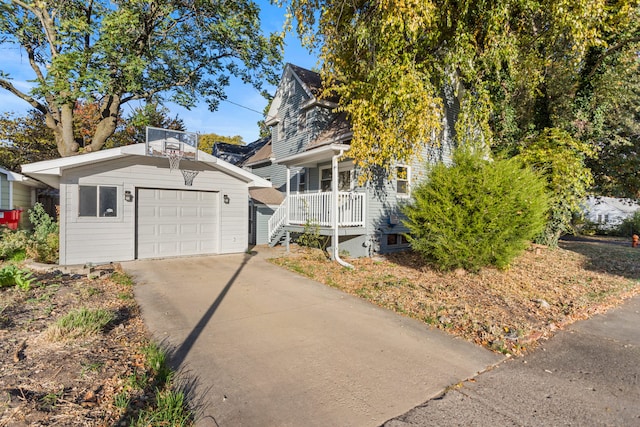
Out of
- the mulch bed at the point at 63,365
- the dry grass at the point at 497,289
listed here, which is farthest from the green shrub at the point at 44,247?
the dry grass at the point at 497,289

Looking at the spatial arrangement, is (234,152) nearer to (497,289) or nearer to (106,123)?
(106,123)

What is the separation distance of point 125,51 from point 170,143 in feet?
14.8

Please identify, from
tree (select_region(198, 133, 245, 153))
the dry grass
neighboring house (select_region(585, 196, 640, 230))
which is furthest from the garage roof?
tree (select_region(198, 133, 245, 153))

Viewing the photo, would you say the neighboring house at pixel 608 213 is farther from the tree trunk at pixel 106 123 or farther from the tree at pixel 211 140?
the tree at pixel 211 140

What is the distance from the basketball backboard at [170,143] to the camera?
9.31 m

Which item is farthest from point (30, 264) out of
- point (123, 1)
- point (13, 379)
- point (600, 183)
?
point (600, 183)

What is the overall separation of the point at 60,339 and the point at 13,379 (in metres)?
0.83

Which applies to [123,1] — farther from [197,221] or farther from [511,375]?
[511,375]

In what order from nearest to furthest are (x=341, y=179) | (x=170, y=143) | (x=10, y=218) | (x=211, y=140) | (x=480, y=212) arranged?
(x=480, y=212) → (x=170, y=143) → (x=10, y=218) → (x=341, y=179) → (x=211, y=140)

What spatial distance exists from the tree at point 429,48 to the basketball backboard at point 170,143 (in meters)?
4.60

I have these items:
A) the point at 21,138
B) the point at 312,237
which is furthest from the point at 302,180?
the point at 21,138

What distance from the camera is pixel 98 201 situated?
8852 millimetres

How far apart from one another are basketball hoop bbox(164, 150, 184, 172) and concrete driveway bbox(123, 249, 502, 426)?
14.6ft

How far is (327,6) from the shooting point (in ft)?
28.5
